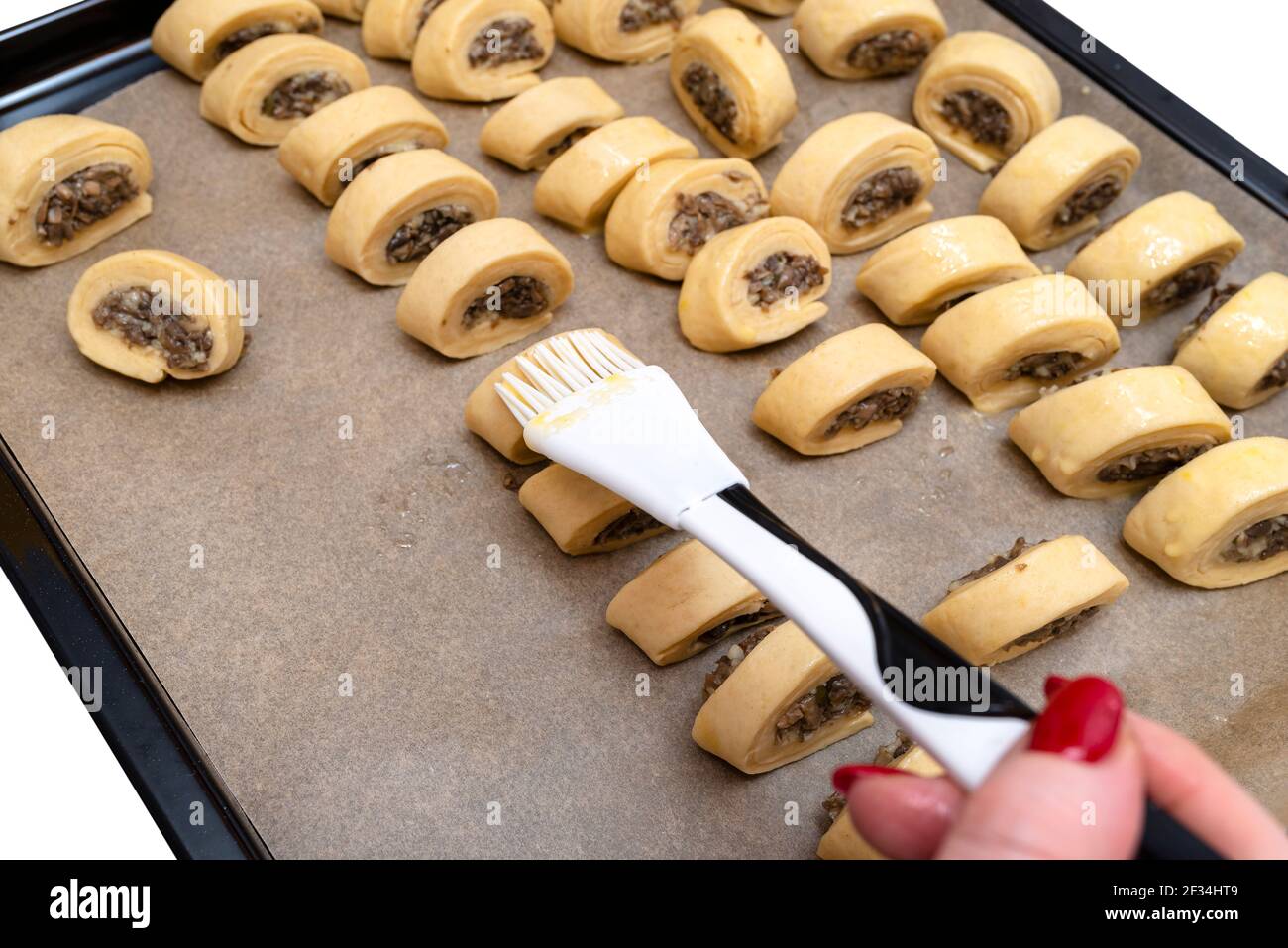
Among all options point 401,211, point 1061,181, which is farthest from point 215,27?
point 1061,181

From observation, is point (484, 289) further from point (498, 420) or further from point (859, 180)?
point (859, 180)

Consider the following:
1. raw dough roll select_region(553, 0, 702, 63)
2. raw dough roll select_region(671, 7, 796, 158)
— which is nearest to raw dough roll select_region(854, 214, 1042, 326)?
raw dough roll select_region(671, 7, 796, 158)

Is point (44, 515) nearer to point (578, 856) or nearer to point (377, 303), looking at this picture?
point (377, 303)

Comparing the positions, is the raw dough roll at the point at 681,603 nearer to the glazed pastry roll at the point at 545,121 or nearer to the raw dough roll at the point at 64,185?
the glazed pastry roll at the point at 545,121

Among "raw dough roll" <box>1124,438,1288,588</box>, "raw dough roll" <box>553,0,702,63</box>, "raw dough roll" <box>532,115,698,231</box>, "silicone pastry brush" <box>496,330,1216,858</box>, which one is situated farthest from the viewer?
"raw dough roll" <box>553,0,702,63</box>

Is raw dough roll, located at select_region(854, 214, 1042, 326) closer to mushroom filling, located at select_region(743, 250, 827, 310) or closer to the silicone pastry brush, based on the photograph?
mushroom filling, located at select_region(743, 250, 827, 310)

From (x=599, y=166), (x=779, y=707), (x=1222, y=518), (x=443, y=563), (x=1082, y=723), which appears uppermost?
(x=1082, y=723)
